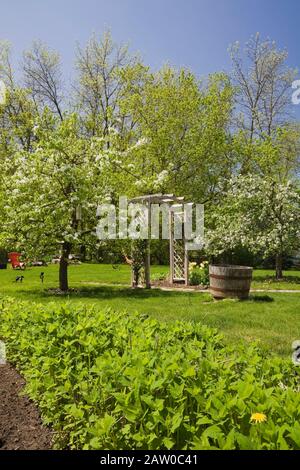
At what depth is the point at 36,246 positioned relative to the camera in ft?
47.7

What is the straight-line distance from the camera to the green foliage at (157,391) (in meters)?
2.70

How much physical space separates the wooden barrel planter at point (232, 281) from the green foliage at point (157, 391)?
7336 mm

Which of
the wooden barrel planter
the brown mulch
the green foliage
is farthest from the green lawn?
the brown mulch

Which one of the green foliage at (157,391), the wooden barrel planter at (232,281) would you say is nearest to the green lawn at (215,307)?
the wooden barrel planter at (232,281)

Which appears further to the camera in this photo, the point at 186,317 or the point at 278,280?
the point at 278,280

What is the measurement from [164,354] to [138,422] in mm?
880

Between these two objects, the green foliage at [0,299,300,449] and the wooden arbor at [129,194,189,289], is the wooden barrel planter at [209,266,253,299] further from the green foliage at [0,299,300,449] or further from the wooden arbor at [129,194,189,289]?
the green foliage at [0,299,300,449]

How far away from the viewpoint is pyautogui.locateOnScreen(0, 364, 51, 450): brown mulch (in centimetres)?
371

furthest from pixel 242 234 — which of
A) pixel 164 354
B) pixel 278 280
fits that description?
pixel 164 354

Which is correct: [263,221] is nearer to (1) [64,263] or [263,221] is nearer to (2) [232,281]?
(2) [232,281]

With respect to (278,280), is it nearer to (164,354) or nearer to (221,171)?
(221,171)

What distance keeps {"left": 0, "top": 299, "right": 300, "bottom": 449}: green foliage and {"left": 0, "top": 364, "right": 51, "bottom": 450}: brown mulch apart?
13 centimetres

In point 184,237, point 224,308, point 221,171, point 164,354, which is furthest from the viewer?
point 221,171
